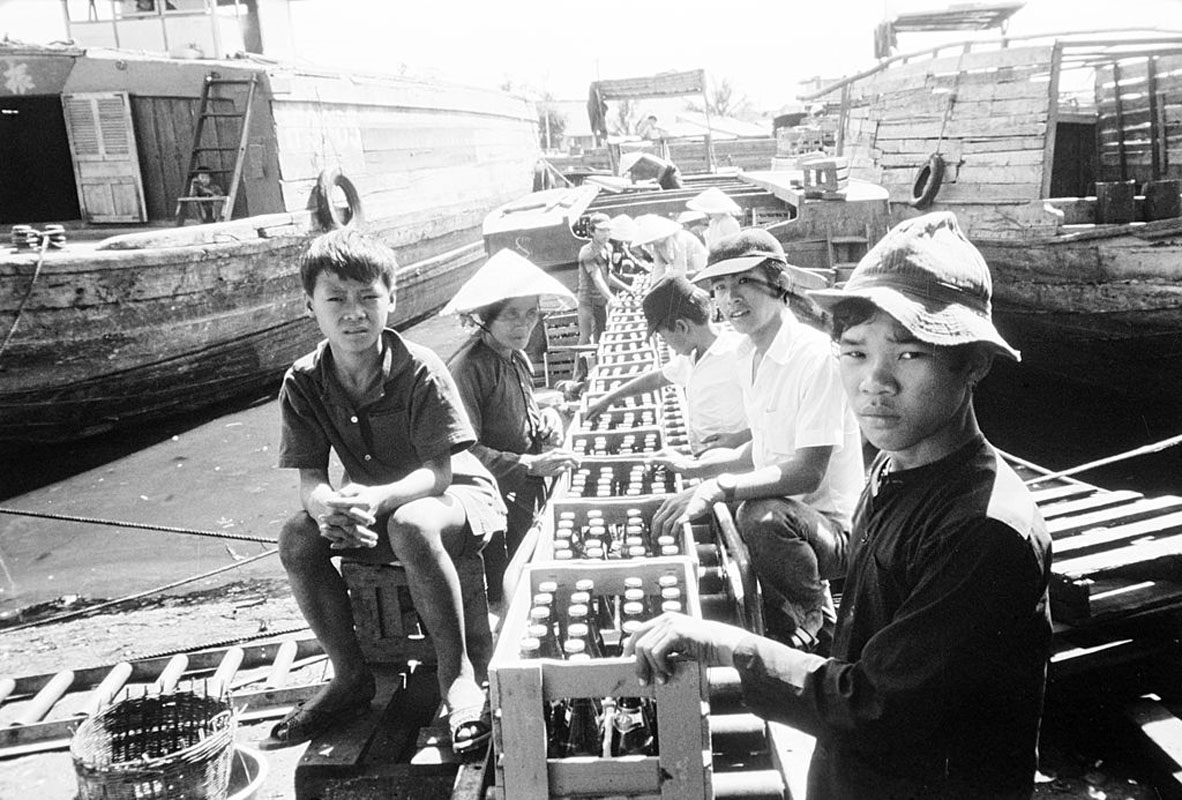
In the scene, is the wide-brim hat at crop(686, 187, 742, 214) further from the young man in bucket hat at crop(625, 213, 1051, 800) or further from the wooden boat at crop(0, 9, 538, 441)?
the young man in bucket hat at crop(625, 213, 1051, 800)

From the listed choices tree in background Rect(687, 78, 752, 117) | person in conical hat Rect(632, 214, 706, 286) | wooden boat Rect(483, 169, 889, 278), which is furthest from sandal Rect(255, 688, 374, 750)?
tree in background Rect(687, 78, 752, 117)

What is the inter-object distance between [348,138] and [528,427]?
445 inches

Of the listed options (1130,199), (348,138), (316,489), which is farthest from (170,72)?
(1130,199)

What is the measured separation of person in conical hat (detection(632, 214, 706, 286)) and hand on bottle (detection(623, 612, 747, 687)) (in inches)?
261

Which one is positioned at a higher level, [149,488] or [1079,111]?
[1079,111]

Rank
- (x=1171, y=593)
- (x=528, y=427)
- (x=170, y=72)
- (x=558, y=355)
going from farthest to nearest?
(x=170, y=72)
(x=558, y=355)
(x=528, y=427)
(x=1171, y=593)

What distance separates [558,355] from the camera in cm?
948

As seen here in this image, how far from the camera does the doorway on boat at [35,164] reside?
12039 millimetres

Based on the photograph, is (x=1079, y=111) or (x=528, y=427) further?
(x=1079, y=111)

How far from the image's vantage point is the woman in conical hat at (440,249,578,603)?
383 centimetres

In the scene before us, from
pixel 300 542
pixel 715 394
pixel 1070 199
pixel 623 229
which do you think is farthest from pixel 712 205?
pixel 300 542

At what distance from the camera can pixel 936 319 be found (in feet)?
5.00

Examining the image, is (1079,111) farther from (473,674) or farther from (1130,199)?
(473,674)

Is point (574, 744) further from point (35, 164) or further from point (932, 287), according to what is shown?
point (35, 164)
